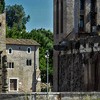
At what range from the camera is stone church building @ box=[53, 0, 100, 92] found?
59000 mm

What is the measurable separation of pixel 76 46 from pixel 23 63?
167 feet

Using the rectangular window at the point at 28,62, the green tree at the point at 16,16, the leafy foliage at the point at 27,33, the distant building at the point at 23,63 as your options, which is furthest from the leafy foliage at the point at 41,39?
the green tree at the point at 16,16

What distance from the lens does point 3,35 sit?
321 feet

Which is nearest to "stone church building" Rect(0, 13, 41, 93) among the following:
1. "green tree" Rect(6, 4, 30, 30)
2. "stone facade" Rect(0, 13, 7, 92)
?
"stone facade" Rect(0, 13, 7, 92)

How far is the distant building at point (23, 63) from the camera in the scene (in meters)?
112

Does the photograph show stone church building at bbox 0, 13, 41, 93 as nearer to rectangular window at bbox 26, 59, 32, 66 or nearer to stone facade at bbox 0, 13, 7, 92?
rectangular window at bbox 26, 59, 32, 66

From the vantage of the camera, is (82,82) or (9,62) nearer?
(82,82)

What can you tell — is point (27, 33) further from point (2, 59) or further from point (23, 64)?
point (2, 59)

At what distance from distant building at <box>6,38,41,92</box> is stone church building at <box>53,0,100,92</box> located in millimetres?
24074

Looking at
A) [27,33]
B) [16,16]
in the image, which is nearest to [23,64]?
[27,33]

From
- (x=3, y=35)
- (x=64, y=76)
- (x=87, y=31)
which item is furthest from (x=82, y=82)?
(x=3, y=35)

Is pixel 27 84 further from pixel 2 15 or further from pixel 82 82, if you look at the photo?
pixel 82 82

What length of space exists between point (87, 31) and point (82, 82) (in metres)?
24.8

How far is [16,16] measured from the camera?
17838 cm
